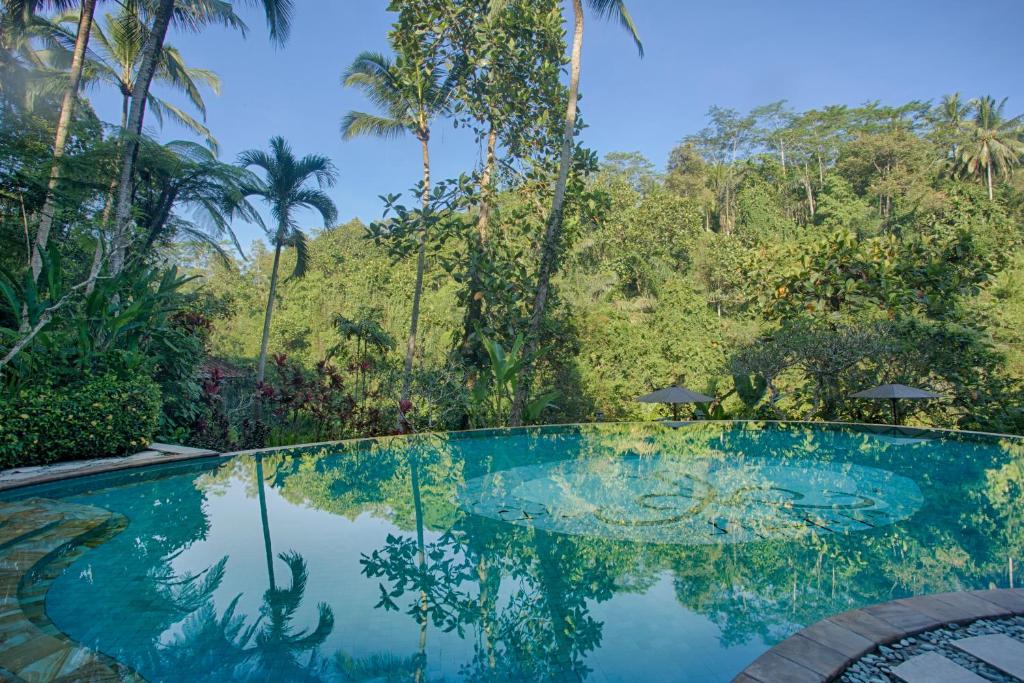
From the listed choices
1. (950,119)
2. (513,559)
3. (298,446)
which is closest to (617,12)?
(298,446)

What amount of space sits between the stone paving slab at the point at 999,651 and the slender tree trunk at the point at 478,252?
865 centimetres

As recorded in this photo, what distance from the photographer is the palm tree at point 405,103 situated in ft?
37.0

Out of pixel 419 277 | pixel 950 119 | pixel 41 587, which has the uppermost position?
pixel 950 119

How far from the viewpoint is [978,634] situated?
270 cm

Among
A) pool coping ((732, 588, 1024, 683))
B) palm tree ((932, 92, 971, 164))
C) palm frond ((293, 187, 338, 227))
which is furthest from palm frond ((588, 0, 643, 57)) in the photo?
palm tree ((932, 92, 971, 164))

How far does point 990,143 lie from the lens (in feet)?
85.9

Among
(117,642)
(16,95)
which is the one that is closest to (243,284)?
(16,95)

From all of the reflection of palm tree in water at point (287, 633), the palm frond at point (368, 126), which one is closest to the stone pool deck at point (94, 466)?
Result: the reflection of palm tree in water at point (287, 633)

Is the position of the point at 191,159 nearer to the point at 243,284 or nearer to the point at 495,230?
the point at 495,230

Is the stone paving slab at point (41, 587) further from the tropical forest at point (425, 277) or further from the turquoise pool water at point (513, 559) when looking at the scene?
the tropical forest at point (425, 277)

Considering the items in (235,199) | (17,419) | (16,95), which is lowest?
(17,419)

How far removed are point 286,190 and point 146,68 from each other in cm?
532

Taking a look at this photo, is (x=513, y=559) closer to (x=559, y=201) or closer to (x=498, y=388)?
(x=498, y=388)

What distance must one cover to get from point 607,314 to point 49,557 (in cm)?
1140
